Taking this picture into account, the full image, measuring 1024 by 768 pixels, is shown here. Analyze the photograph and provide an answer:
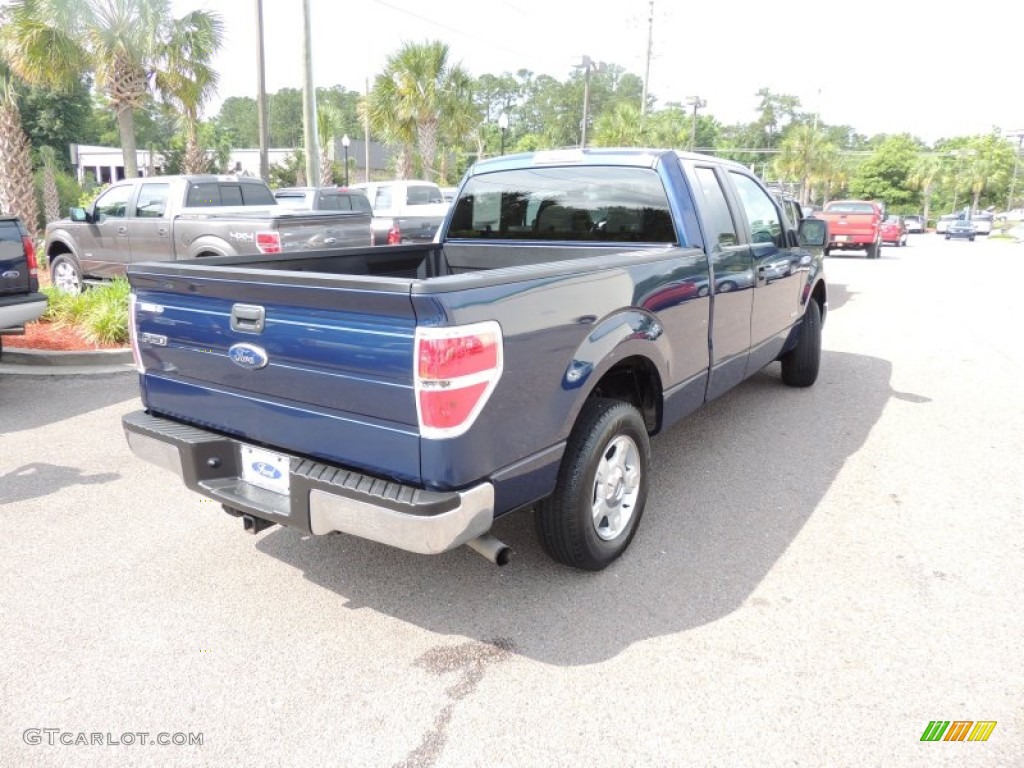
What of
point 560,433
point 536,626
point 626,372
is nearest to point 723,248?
point 626,372

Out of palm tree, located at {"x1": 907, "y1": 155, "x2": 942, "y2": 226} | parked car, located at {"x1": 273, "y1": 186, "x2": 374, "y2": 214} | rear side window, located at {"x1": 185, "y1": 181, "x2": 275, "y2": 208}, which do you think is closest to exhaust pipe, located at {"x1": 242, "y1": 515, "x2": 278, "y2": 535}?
rear side window, located at {"x1": 185, "y1": 181, "x2": 275, "y2": 208}

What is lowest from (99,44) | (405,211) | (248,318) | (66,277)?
(66,277)

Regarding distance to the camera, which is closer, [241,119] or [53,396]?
[53,396]

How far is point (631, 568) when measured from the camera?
3553 mm

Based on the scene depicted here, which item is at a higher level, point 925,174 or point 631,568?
point 925,174

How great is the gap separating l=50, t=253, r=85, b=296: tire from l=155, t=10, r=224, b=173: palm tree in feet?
27.2

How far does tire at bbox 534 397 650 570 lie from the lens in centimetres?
317

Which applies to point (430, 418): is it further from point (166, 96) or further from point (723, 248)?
point (166, 96)

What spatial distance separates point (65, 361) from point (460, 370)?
6.46 meters

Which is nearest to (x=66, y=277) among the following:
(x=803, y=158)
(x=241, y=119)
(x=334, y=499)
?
(x=334, y=499)

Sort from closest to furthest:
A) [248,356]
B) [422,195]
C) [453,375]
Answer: [453,375], [248,356], [422,195]

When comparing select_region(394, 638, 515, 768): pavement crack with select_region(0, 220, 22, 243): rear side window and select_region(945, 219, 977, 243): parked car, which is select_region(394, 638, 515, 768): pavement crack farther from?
select_region(945, 219, 977, 243): parked car

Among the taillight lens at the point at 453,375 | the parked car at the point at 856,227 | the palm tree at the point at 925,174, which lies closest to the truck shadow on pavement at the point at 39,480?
the taillight lens at the point at 453,375

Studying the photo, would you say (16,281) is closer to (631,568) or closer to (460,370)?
(460,370)
